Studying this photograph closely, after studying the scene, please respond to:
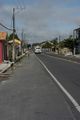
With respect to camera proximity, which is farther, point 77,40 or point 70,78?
point 77,40

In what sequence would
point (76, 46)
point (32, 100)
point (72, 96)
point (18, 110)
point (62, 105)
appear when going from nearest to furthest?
point (18, 110)
point (62, 105)
point (32, 100)
point (72, 96)
point (76, 46)

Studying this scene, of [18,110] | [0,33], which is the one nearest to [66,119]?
[18,110]

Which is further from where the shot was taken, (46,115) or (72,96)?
(72,96)

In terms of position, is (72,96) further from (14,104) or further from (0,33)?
(0,33)

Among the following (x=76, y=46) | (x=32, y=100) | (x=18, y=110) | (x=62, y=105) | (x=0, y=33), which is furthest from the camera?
(x=76, y=46)

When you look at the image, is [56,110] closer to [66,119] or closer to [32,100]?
[66,119]

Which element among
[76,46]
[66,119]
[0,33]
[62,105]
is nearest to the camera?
[66,119]

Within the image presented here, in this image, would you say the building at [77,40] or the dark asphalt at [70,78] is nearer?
the dark asphalt at [70,78]

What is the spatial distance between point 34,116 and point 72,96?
431cm

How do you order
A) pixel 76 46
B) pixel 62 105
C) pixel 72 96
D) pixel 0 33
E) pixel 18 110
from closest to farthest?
pixel 18 110, pixel 62 105, pixel 72 96, pixel 0 33, pixel 76 46

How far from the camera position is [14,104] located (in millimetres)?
13078

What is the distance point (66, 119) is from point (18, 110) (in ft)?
6.30

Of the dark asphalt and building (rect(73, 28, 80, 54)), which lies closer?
the dark asphalt

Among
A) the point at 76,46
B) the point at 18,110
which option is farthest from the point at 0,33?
the point at 76,46
